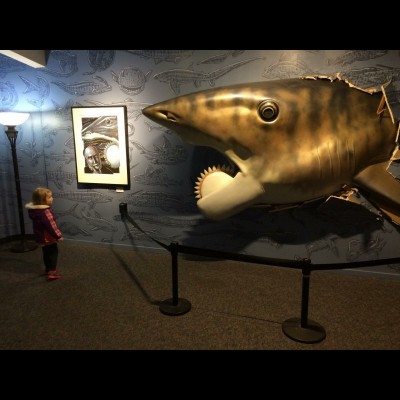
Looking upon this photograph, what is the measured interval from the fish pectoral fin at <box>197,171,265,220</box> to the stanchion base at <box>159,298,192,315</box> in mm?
637

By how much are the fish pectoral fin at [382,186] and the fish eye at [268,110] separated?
2.21ft

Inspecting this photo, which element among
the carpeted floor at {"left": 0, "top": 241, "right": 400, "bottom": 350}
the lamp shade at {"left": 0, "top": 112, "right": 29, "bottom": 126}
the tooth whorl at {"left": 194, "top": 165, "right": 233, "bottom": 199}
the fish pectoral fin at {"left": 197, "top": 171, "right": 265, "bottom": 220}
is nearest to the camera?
the carpeted floor at {"left": 0, "top": 241, "right": 400, "bottom": 350}

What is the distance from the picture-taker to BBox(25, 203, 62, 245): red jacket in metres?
2.19

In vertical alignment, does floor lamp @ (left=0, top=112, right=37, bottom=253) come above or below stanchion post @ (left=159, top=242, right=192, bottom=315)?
above

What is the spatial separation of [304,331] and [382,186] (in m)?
1.04

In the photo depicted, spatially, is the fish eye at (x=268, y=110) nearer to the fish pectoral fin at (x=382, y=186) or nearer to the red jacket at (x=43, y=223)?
the fish pectoral fin at (x=382, y=186)

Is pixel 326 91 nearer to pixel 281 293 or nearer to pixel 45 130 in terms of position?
pixel 281 293

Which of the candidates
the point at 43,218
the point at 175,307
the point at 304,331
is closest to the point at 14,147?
the point at 43,218

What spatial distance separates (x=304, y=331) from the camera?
1704 millimetres

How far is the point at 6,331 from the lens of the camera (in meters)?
1.71

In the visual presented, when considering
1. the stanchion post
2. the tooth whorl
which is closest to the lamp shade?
the tooth whorl

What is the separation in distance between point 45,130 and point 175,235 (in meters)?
1.77

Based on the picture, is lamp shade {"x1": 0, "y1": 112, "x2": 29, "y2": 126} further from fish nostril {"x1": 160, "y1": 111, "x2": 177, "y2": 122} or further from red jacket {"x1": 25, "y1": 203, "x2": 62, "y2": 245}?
fish nostril {"x1": 160, "y1": 111, "x2": 177, "y2": 122}
